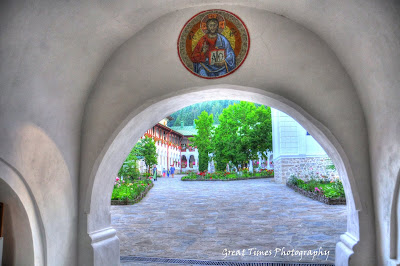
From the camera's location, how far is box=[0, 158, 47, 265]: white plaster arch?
12.0ft

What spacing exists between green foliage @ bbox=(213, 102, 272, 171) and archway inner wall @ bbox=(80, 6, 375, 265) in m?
24.6

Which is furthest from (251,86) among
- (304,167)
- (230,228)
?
(304,167)

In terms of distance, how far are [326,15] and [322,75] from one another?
78cm

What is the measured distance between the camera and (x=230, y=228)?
813 centimetres

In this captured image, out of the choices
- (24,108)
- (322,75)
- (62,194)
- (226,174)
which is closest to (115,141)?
Result: (62,194)

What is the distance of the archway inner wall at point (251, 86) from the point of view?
168 inches

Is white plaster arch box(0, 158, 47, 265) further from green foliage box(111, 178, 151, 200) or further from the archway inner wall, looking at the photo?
green foliage box(111, 178, 151, 200)

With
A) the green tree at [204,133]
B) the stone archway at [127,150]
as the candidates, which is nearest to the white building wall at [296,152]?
the stone archway at [127,150]

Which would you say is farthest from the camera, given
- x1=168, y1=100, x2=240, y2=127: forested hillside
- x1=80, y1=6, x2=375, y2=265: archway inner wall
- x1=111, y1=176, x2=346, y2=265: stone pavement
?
x1=168, y1=100, x2=240, y2=127: forested hillside

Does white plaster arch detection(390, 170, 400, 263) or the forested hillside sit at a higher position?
the forested hillside

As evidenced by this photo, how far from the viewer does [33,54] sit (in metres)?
3.67

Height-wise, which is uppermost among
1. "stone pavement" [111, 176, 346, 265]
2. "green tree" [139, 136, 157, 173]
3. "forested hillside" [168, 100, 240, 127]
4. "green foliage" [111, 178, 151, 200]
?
"forested hillside" [168, 100, 240, 127]

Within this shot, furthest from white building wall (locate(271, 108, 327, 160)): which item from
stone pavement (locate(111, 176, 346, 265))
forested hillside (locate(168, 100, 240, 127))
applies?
forested hillside (locate(168, 100, 240, 127))

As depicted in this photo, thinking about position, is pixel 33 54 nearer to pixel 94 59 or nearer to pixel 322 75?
pixel 94 59
